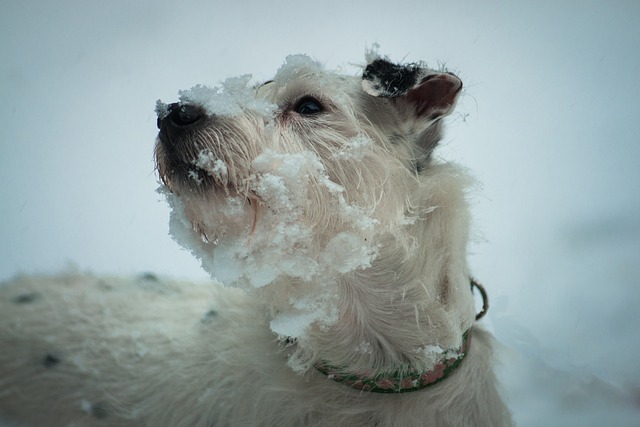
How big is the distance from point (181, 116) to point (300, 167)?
15.7 inches

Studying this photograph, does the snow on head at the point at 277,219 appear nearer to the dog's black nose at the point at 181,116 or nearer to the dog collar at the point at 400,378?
the dog's black nose at the point at 181,116

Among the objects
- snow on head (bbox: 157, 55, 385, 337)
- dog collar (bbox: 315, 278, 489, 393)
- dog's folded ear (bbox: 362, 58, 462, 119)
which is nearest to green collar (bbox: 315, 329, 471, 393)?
dog collar (bbox: 315, 278, 489, 393)

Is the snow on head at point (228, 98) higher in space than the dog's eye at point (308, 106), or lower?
higher

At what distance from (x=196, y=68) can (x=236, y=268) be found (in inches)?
111

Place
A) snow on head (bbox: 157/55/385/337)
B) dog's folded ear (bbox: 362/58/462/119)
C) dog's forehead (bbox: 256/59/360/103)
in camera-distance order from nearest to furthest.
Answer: snow on head (bbox: 157/55/385/337) < dog's folded ear (bbox: 362/58/462/119) < dog's forehead (bbox: 256/59/360/103)

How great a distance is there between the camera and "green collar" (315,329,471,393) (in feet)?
Result: 6.47

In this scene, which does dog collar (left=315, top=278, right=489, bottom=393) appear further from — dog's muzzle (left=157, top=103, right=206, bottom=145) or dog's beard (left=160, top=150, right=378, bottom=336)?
dog's muzzle (left=157, top=103, right=206, bottom=145)

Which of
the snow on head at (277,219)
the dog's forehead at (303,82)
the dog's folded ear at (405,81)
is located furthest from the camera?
the dog's forehead at (303,82)

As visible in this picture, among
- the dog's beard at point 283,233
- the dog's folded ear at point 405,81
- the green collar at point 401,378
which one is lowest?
the green collar at point 401,378

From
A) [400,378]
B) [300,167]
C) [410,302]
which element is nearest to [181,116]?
[300,167]

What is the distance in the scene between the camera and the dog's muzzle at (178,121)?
1702 mm

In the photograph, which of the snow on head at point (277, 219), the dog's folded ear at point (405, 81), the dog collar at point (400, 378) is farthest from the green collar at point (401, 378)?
the dog's folded ear at point (405, 81)

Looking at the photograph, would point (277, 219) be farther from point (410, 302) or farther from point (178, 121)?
point (410, 302)

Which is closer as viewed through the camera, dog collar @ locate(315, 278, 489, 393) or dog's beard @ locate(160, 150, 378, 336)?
dog's beard @ locate(160, 150, 378, 336)
